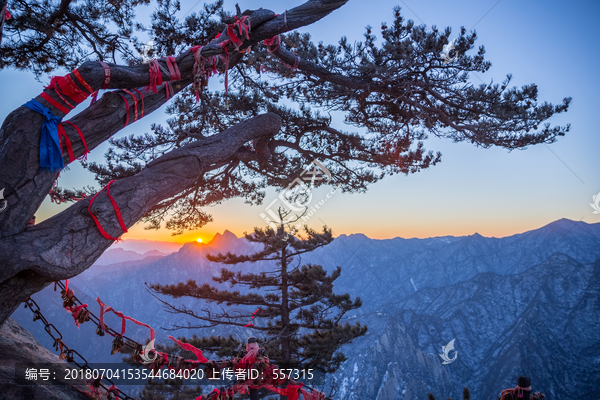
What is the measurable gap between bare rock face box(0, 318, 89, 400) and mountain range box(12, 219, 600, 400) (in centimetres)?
3902

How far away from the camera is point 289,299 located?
1036 cm

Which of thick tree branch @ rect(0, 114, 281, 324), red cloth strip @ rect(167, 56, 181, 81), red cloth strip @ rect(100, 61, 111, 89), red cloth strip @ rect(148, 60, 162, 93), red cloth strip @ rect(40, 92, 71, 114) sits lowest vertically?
thick tree branch @ rect(0, 114, 281, 324)

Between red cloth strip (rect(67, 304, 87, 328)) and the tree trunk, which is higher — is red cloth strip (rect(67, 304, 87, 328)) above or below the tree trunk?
below

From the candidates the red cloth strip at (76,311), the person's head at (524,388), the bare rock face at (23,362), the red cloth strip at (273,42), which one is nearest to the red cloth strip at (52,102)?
the red cloth strip at (76,311)

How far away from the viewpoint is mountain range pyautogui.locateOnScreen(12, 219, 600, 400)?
184ft

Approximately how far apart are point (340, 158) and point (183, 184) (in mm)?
4025

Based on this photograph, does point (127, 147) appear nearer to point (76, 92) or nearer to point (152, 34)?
point (152, 34)

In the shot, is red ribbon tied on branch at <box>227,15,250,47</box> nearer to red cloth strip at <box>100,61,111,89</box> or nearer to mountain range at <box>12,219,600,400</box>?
red cloth strip at <box>100,61,111,89</box>

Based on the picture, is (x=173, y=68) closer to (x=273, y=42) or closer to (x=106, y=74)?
(x=106, y=74)

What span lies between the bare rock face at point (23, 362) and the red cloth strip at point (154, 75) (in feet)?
9.29

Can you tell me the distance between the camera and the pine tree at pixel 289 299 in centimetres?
905

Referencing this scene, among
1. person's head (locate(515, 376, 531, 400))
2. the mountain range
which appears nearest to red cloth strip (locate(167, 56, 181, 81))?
person's head (locate(515, 376, 531, 400))

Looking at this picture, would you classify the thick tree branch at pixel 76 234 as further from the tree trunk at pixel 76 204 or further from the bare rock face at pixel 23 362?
the bare rock face at pixel 23 362

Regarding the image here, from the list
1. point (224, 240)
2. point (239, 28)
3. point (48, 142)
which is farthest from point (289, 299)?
point (224, 240)
